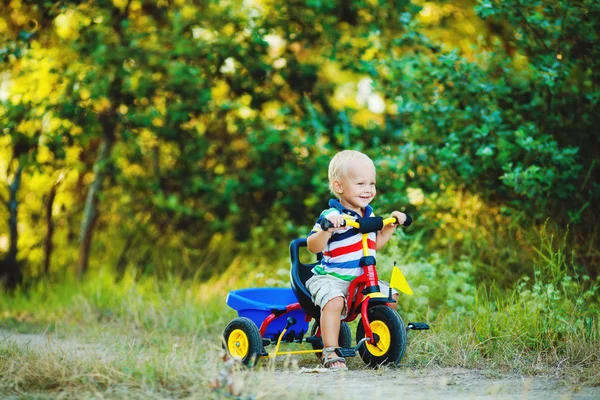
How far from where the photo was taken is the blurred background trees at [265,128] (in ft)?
20.2

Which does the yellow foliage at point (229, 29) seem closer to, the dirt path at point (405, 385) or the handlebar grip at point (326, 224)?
the handlebar grip at point (326, 224)

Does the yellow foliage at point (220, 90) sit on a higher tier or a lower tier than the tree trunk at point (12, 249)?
higher

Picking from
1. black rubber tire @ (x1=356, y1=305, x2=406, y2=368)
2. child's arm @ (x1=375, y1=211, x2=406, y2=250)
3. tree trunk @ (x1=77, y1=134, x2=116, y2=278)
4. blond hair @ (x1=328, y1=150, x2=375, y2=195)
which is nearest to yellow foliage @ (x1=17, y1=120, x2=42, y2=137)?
tree trunk @ (x1=77, y1=134, x2=116, y2=278)

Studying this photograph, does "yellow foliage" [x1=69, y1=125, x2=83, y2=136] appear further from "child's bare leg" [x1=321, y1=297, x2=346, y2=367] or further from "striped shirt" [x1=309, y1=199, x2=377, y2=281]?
"child's bare leg" [x1=321, y1=297, x2=346, y2=367]

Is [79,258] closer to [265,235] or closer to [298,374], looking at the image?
[265,235]

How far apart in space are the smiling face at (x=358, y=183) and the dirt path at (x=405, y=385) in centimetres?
98

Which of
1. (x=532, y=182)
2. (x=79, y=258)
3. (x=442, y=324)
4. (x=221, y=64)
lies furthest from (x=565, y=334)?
(x=79, y=258)

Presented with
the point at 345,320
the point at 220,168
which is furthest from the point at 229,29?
the point at 345,320

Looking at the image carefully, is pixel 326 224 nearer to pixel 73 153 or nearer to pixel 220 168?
pixel 220 168

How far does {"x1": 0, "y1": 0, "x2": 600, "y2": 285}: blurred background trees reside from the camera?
20.2ft

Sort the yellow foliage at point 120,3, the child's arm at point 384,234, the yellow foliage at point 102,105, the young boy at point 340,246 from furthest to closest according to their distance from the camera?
1. the yellow foliage at point 120,3
2. the yellow foliage at point 102,105
3. the child's arm at point 384,234
4. the young boy at point 340,246

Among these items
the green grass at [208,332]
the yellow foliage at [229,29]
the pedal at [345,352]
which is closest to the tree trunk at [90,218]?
the green grass at [208,332]

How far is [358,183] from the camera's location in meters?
4.32

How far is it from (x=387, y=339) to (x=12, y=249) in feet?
18.6
